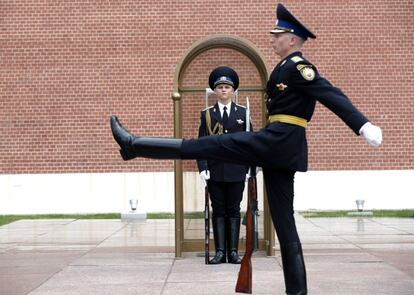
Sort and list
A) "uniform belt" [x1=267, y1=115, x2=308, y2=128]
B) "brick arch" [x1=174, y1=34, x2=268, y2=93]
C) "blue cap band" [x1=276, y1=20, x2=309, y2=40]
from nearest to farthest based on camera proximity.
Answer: "uniform belt" [x1=267, y1=115, x2=308, y2=128] < "blue cap band" [x1=276, y1=20, x2=309, y2=40] < "brick arch" [x1=174, y1=34, x2=268, y2=93]

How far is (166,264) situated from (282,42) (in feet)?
10.4

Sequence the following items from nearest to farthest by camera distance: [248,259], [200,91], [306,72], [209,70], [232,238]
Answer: [306,72] → [248,259] → [232,238] → [200,91] → [209,70]

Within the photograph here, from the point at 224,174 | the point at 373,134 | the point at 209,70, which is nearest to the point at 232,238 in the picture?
the point at 224,174

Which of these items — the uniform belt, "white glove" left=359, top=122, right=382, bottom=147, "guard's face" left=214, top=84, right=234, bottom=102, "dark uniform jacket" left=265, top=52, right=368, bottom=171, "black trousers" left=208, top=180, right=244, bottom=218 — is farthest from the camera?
"black trousers" left=208, top=180, right=244, bottom=218

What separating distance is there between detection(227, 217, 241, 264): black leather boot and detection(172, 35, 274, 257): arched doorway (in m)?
0.60

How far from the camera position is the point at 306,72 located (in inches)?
183

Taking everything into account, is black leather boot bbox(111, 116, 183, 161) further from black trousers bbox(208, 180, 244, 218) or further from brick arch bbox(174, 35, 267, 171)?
brick arch bbox(174, 35, 267, 171)

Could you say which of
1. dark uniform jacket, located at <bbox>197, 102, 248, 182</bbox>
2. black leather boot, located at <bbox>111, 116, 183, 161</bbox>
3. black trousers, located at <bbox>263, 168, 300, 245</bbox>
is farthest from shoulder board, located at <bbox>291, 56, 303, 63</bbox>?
dark uniform jacket, located at <bbox>197, 102, 248, 182</bbox>

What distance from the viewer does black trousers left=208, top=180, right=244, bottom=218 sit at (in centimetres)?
745

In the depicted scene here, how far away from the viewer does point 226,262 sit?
7484mm

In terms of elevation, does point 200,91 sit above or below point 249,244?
above

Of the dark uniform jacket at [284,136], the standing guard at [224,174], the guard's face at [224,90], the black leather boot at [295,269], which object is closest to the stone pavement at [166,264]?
the standing guard at [224,174]

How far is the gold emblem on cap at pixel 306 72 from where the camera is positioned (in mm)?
4637

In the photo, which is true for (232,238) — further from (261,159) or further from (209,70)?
(261,159)
